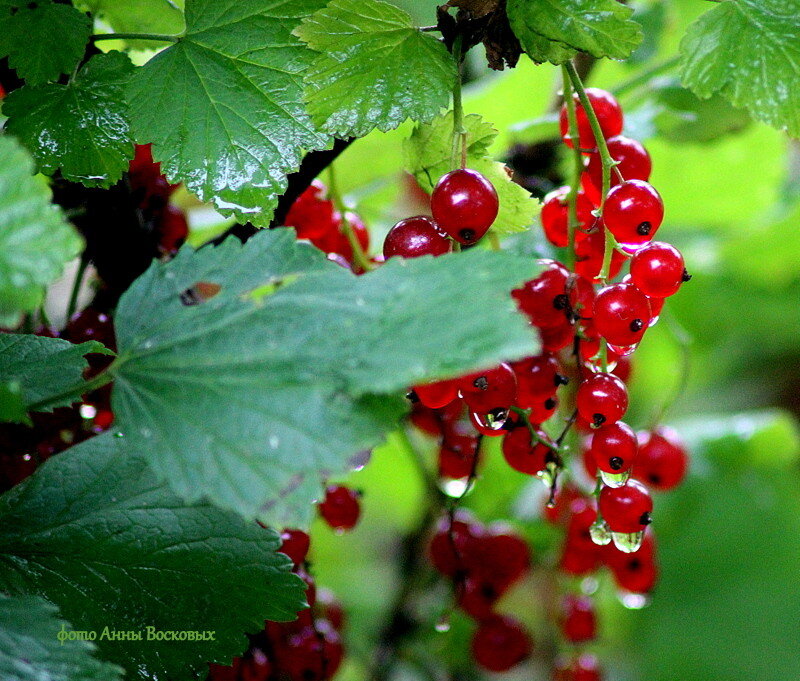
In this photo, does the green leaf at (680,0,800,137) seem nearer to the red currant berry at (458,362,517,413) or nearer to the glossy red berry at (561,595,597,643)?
the red currant berry at (458,362,517,413)

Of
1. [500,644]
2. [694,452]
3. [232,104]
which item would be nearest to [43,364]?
[232,104]

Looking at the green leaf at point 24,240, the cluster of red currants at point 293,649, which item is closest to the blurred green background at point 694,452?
the cluster of red currants at point 293,649

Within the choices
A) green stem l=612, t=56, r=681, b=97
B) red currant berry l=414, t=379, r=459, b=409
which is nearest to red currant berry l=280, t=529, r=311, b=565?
red currant berry l=414, t=379, r=459, b=409

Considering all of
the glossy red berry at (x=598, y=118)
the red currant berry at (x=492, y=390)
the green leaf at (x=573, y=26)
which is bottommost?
the red currant berry at (x=492, y=390)

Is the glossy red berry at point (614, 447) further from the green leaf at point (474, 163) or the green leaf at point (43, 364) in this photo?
the green leaf at point (43, 364)

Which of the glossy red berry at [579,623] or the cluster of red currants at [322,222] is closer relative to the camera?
the cluster of red currants at [322,222]

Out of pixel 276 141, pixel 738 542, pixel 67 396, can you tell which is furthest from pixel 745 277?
pixel 67 396
